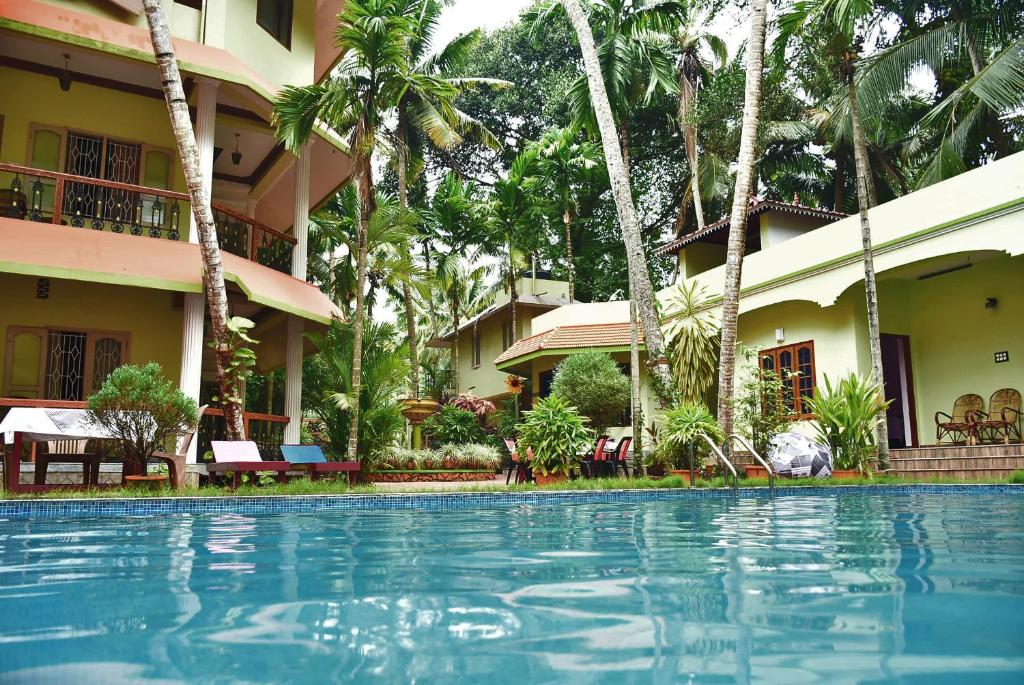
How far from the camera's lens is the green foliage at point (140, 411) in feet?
32.7

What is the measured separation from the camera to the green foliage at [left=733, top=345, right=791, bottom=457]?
14469mm

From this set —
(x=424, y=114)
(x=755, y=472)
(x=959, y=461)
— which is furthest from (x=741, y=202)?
(x=424, y=114)

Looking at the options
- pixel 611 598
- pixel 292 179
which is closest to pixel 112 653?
pixel 611 598

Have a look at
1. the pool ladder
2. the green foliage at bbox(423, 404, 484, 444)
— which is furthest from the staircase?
the green foliage at bbox(423, 404, 484, 444)

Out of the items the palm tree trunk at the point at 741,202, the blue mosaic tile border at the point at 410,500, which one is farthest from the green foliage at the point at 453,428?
the blue mosaic tile border at the point at 410,500

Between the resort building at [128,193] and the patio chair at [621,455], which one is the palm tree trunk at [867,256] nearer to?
the patio chair at [621,455]

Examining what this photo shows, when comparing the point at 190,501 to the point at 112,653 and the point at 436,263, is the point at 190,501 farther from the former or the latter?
the point at 436,263

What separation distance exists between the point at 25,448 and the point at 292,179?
8.32 m

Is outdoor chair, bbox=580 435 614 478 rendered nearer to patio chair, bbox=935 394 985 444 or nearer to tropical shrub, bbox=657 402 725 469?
tropical shrub, bbox=657 402 725 469

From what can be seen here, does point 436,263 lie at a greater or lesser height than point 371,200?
greater

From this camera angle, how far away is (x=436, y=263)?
27.9 m

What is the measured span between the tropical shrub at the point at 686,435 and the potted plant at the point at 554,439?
4.42 ft

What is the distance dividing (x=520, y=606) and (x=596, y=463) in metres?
11.5

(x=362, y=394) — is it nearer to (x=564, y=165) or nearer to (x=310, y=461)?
(x=310, y=461)
